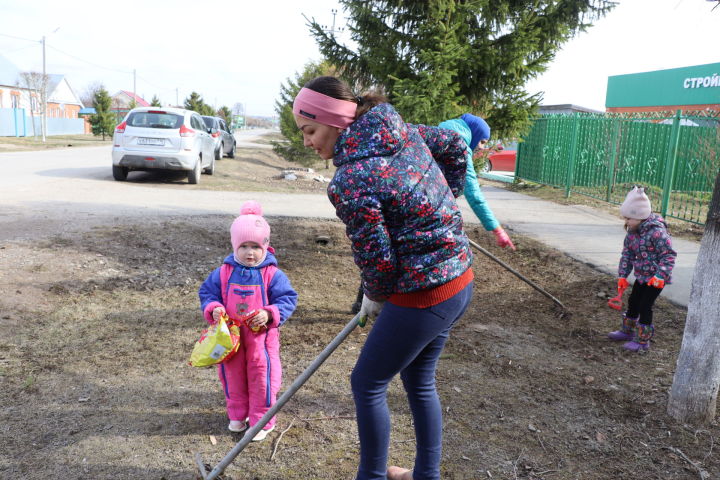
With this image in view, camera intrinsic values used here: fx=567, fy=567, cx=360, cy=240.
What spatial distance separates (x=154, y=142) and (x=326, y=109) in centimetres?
1122

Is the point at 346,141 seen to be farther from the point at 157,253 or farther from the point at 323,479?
the point at 157,253

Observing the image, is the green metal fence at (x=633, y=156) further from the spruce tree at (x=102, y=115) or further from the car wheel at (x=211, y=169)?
the spruce tree at (x=102, y=115)

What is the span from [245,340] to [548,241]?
6.08 m

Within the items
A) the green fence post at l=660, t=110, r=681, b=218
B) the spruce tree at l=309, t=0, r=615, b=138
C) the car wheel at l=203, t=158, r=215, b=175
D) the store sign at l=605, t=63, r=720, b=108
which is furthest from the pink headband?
the store sign at l=605, t=63, r=720, b=108

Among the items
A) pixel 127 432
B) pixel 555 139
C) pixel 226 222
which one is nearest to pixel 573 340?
pixel 127 432

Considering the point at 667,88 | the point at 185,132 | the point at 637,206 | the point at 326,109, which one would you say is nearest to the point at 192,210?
the point at 185,132

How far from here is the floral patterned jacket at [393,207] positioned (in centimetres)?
183

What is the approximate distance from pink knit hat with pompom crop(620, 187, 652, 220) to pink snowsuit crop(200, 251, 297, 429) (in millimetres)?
2670

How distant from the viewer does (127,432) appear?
2908 mm

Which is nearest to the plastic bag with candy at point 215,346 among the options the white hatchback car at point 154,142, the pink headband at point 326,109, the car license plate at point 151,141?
the pink headband at point 326,109

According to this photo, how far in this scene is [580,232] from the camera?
8828 millimetres

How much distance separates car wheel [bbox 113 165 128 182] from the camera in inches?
499

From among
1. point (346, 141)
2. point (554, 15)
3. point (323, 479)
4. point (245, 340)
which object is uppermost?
point (554, 15)

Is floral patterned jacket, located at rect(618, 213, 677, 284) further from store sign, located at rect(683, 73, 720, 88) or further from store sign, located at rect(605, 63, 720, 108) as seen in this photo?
store sign, located at rect(683, 73, 720, 88)
